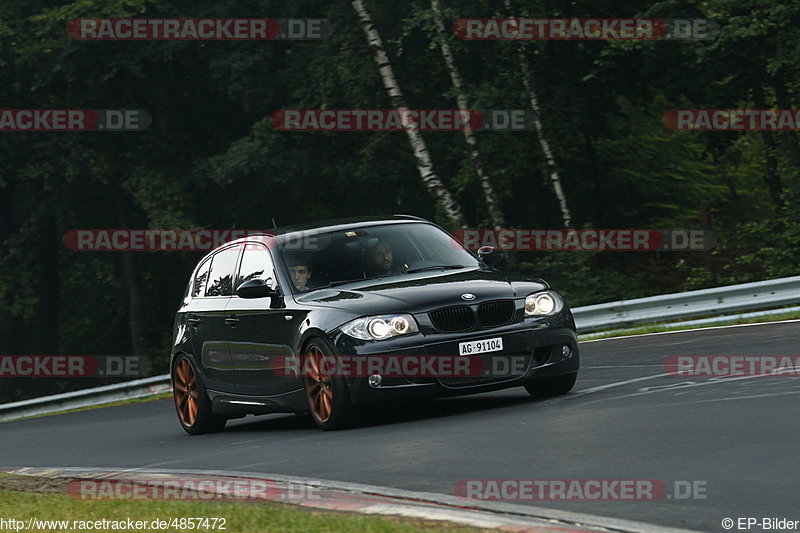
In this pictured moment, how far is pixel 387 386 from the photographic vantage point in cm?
1106

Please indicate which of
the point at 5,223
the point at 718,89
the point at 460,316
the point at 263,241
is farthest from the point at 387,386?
the point at 5,223

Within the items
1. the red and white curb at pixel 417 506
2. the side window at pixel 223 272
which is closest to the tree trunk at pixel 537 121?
the side window at pixel 223 272

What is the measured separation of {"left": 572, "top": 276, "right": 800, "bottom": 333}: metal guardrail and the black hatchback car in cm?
682

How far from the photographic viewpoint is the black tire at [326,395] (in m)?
11.1

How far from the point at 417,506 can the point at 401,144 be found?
2923cm

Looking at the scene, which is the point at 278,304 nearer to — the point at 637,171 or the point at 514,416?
the point at 514,416

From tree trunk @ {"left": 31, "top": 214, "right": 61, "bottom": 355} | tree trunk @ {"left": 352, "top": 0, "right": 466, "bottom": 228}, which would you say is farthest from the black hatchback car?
tree trunk @ {"left": 31, "top": 214, "right": 61, "bottom": 355}

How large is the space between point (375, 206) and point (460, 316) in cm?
2843

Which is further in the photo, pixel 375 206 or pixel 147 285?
pixel 147 285

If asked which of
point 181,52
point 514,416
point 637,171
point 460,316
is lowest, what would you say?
point 514,416

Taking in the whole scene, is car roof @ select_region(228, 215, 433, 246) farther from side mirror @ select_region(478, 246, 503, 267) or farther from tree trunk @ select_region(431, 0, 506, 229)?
tree trunk @ select_region(431, 0, 506, 229)

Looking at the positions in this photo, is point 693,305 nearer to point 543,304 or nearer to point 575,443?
point 543,304

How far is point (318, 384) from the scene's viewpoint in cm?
1140

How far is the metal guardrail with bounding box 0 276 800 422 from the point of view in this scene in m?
18.5
